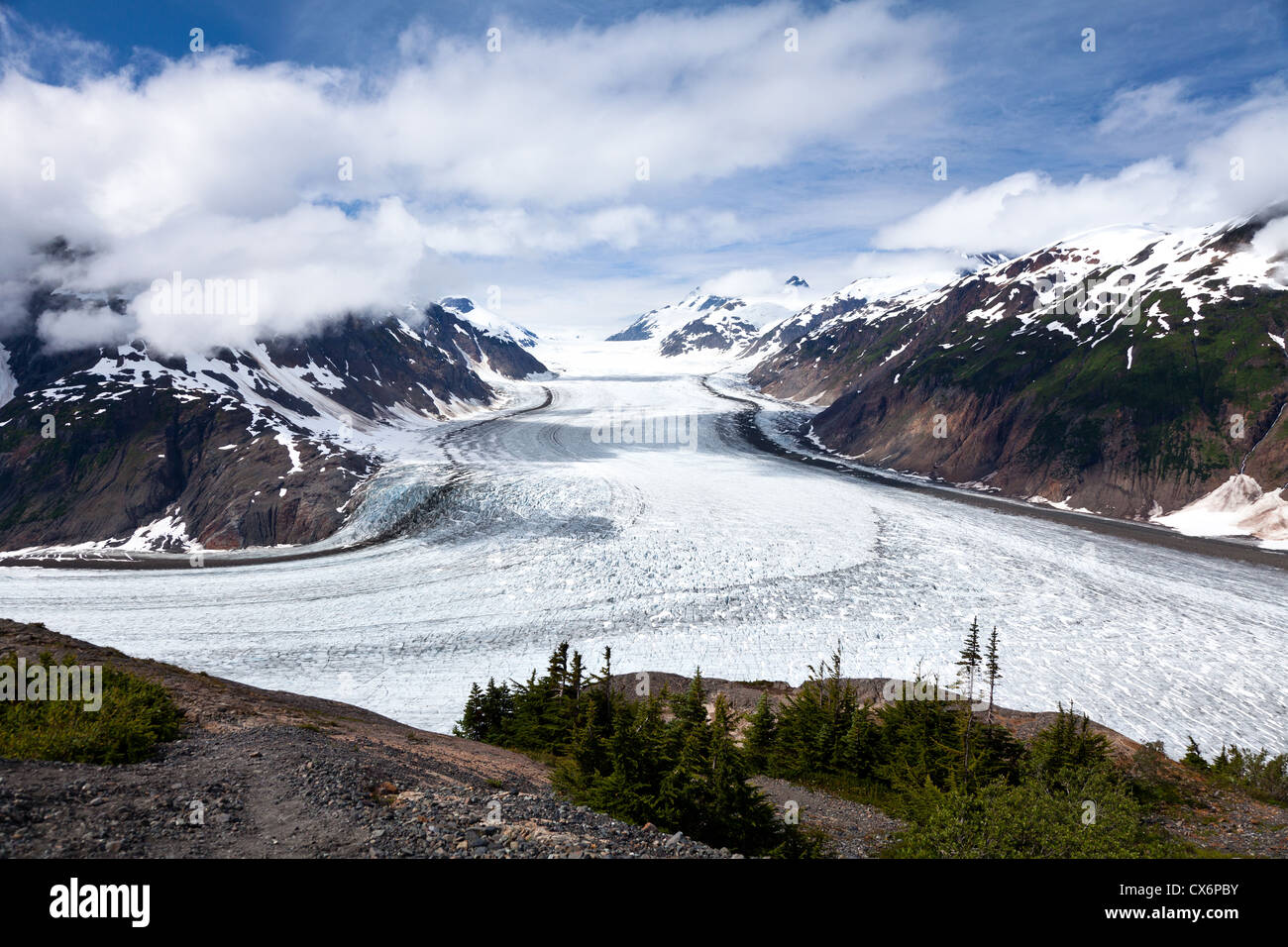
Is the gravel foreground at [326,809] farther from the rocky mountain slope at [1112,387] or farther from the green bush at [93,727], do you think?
the rocky mountain slope at [1112,387]

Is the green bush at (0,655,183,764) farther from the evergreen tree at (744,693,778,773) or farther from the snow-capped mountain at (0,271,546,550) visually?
the snow-capped mountain at (0,271,546,550)

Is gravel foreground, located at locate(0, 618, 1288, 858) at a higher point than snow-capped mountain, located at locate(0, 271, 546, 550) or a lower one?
lower

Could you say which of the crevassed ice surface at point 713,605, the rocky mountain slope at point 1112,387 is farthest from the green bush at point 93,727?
the rocky mountain slope at point 1112,387

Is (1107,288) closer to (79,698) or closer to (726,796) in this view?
(726,796)

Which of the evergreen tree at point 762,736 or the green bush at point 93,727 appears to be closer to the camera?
the green bush at point 93,727

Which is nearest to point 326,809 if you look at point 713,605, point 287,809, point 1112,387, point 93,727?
point 287,809

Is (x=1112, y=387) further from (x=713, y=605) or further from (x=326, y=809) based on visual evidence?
(x=326, y=809)

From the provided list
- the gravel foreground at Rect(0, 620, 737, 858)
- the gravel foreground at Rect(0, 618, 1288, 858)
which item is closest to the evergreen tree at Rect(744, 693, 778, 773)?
the gravel foreground at Rect(0, 618, 1288, 858)
